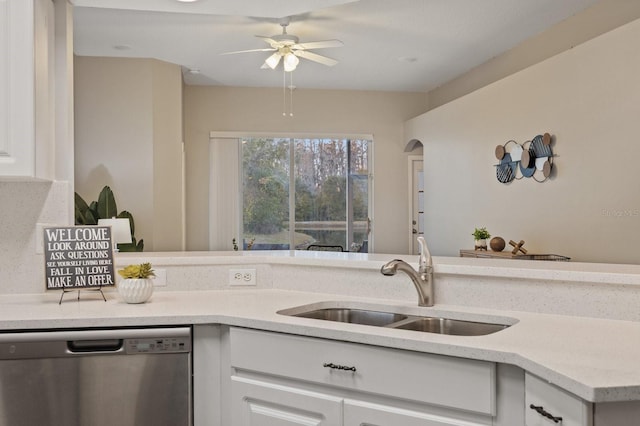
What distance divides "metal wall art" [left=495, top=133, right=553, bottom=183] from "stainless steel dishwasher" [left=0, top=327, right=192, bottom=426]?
392 cm

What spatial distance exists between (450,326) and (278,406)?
0.66 metres

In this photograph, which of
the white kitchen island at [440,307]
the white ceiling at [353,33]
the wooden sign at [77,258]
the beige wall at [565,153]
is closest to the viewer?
the white kitchen island at [440,307]

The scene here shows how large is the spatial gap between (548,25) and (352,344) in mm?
4574

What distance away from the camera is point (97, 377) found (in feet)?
6.05

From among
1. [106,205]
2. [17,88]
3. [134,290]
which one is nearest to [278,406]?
[134,290]

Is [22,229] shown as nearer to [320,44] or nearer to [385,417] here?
[385,417]

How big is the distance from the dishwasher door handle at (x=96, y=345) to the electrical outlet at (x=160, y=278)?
54 centimetres

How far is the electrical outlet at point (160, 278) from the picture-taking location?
2.39 metres

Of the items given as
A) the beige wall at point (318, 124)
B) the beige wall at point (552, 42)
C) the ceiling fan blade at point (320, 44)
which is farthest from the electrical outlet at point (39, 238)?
the beige wall at point (318, 124)

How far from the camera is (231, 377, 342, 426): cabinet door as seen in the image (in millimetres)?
1672

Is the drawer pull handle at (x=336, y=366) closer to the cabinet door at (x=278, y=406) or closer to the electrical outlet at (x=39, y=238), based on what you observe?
the cabinet door at (x=278, y=406)

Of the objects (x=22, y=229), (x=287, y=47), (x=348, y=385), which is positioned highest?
(x=287, y=47)

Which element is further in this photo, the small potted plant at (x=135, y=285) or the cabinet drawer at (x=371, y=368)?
the small potted plant at (x=135, y=285)

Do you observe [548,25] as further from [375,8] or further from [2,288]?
[2,288]
